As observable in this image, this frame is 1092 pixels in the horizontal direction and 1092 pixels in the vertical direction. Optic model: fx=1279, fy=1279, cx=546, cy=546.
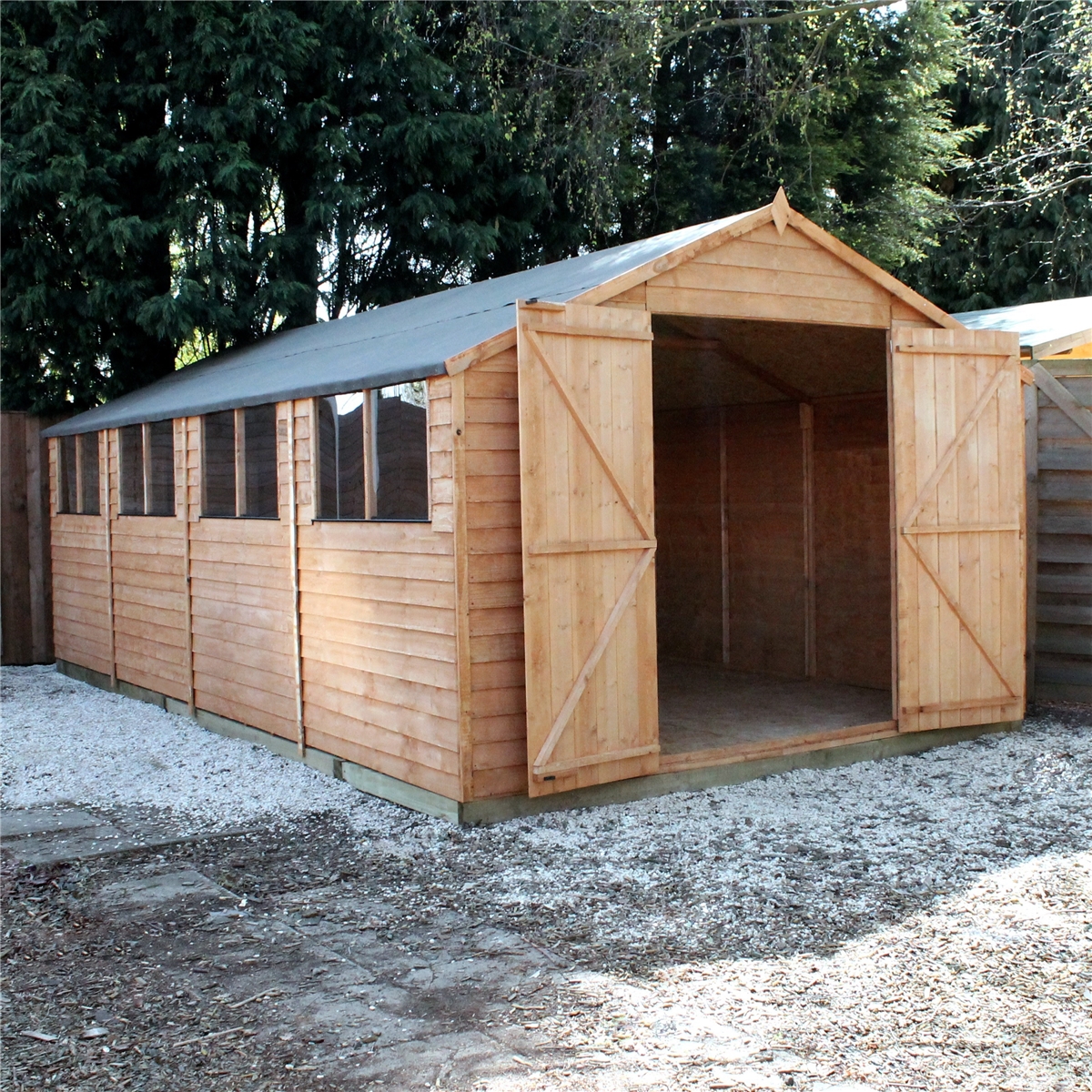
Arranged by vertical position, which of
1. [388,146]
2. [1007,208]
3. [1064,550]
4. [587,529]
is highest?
[1007,208]

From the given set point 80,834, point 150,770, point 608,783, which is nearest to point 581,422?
point 608,783

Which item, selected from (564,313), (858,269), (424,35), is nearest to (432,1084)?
(564,313)

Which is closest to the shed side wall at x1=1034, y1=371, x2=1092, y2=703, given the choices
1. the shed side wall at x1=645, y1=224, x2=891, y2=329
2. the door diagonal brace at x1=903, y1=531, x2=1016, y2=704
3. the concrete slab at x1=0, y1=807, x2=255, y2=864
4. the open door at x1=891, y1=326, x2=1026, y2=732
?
the open door at x1=891, y1=326, x2=1026, y2=732

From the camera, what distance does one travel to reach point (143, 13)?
40.9ft

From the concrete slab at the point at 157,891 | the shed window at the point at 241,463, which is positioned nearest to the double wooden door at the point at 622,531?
the concrete slab at the point at 157,891

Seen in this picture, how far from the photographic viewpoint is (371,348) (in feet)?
27.3

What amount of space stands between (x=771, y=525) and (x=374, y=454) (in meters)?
4.52

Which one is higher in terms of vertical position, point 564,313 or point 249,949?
point 564,313

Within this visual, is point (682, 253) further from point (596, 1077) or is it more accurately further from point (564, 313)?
point (596, 1077)

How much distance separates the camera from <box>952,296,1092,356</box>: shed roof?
32.4 feet

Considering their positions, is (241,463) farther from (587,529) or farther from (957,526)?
(957,526)

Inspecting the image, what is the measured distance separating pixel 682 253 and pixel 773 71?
8884mm

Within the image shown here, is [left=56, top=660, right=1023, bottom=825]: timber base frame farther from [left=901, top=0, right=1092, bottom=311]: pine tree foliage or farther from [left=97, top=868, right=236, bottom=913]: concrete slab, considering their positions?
[left=901, top=0, right=1092, bottom=311]: pine tree foliage

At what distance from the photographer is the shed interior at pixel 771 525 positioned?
29.3 ft
